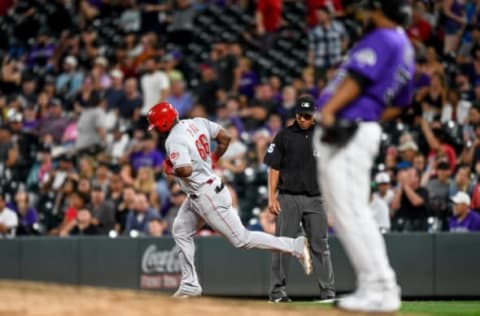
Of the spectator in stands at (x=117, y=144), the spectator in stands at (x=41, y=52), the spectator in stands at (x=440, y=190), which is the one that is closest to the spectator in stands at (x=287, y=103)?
the spectator in stands at (x=117, y=144)

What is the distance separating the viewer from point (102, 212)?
17703 millimetres

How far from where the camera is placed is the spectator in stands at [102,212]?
1764 centimetres

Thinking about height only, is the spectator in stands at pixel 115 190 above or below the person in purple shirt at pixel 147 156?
below

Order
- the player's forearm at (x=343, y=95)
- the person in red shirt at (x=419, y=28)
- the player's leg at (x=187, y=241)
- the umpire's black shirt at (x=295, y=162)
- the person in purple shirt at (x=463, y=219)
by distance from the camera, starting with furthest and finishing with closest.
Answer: the person in red shirt at (x=419, y=28), the person in purple shirt at (x=463, y=219), the umpire's black shirt at (x=295, y=162), the player's leg at (x=187, y=241), the player's forearm at (x=343, y=95)

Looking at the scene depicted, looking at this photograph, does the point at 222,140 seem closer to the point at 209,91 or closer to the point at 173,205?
the point at 173,205

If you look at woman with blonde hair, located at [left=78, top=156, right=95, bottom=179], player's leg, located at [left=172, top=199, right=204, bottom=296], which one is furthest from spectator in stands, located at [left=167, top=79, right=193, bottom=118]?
player's leg, located at [left=172, top=199, right=204, bottom=296]

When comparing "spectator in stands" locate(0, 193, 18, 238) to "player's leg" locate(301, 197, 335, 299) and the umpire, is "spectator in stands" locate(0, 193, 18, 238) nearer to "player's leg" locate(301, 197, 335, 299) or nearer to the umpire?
the umpire

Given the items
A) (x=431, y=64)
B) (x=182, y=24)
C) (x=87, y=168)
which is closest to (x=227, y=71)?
(x=182, y=24)

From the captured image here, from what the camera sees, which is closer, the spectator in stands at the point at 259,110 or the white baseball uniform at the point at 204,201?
the white baseball uniform at the point at 204,201

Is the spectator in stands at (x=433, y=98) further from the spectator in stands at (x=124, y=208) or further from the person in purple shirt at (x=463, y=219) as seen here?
the spectator in stands at (x=124, y=208)

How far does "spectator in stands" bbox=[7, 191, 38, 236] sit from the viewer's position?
60.5 ft

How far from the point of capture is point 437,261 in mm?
16141

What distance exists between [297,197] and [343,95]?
4.85 metres

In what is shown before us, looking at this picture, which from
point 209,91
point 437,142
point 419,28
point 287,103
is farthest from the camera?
point 209,91
